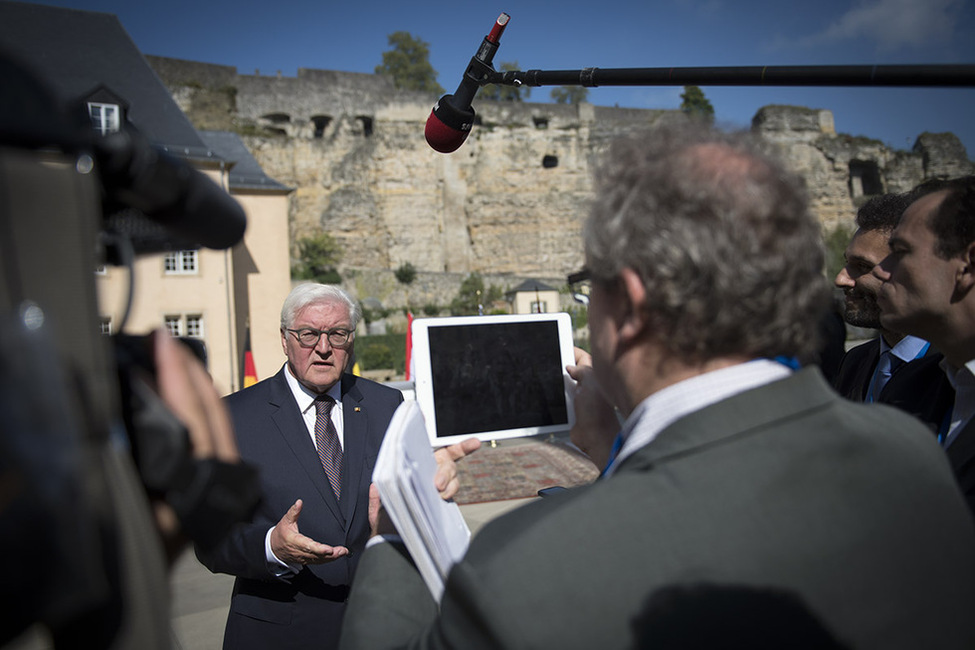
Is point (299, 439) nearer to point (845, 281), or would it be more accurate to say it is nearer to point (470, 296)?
point (845, 281)

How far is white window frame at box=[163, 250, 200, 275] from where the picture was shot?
2139 centimetres

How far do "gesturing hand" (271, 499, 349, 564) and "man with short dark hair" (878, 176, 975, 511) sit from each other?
83.6 inches

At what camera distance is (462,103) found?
3100mm

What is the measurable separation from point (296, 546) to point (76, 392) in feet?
6.17

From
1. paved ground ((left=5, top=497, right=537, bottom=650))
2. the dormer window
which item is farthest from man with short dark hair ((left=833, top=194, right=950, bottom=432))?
the dormer window

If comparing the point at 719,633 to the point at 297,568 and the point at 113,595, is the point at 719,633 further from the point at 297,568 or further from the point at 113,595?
the point at 297,568

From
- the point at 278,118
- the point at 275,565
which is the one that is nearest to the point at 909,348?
the point at 275,565

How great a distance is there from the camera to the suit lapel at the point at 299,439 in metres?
2.89

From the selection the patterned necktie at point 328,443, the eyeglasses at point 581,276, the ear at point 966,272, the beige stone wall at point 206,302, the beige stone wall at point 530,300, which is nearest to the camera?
the eyeglasses at point 581,276

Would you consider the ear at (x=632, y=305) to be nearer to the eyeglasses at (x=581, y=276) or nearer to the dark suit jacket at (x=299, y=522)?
the eyeglasses at (x=581, y=276)

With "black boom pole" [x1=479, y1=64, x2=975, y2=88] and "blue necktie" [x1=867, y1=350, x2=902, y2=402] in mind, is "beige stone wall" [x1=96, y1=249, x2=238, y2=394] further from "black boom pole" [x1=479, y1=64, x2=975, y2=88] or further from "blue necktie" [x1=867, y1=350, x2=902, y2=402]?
"blue necktie" [x1=867, y1=350, x2=902, y2=402]

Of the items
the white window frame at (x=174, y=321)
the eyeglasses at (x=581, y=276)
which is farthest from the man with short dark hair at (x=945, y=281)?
the white window frame at (x=174, y=321)

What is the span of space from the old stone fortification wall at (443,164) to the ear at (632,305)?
131ft

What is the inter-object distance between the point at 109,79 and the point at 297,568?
24.0 metres
